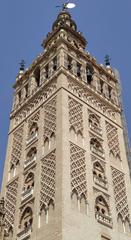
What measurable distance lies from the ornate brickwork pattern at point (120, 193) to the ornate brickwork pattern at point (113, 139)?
1.45 metres

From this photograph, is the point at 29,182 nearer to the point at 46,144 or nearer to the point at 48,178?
the point at 48,178

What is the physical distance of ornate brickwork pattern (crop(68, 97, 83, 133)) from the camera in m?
21.8

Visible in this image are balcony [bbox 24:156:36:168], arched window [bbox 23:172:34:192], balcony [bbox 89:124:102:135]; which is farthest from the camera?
balcony [bbox 89:124:102:135]

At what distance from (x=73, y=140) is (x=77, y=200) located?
347 centimetres

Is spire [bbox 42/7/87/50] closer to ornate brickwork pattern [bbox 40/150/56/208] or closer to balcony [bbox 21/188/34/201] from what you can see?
ornate brickwork pattern [bbox 40/150/56/208]

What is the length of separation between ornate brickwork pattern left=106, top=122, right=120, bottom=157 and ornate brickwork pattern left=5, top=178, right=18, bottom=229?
5207mm

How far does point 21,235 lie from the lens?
18672 mm

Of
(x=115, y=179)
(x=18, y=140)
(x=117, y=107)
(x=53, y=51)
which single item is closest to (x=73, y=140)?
(x=115, y=179)

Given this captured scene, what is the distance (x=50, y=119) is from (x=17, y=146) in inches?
110

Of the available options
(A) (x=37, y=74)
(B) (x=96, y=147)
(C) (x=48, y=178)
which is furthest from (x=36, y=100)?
(C) (x=48, y=178)

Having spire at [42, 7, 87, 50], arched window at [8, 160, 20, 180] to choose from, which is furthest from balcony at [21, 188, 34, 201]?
spire at [42, 7, 87, 50]

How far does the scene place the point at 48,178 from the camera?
63.5ft

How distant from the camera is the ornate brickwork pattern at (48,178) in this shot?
18519mm

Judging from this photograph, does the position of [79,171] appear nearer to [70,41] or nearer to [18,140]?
[18,140]
